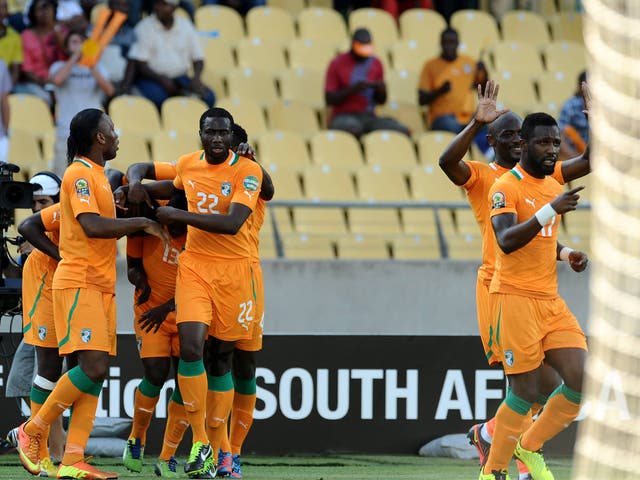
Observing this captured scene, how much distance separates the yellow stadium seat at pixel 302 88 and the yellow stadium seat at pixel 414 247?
102 inches

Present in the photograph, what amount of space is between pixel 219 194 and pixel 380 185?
5672 mm

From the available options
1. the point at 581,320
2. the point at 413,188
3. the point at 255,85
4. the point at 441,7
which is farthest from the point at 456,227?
the point at 441,7

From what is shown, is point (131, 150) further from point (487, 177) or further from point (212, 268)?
point (487, 177)

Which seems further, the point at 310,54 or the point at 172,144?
the point at 310,54

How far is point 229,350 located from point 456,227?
555 centimetres

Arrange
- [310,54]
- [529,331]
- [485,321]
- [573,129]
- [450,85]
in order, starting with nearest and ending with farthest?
[529,331]
[485,321]
[573,129]
[450,85]
[310,54]

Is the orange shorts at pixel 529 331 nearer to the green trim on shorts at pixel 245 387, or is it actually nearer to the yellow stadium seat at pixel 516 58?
the green trim on shorts at pixel 245 387

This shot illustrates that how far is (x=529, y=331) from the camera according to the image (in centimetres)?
752

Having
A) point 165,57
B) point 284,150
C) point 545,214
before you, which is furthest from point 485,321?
point 165,57

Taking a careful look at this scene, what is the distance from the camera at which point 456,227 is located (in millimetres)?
13719

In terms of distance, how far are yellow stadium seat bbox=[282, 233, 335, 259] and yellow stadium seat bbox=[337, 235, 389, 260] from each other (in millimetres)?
120

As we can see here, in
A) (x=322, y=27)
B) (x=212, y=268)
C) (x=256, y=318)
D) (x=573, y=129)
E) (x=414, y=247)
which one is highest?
(x=322, y=27)

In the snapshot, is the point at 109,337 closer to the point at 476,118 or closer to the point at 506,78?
the point at 476,118

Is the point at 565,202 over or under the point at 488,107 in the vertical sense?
under
